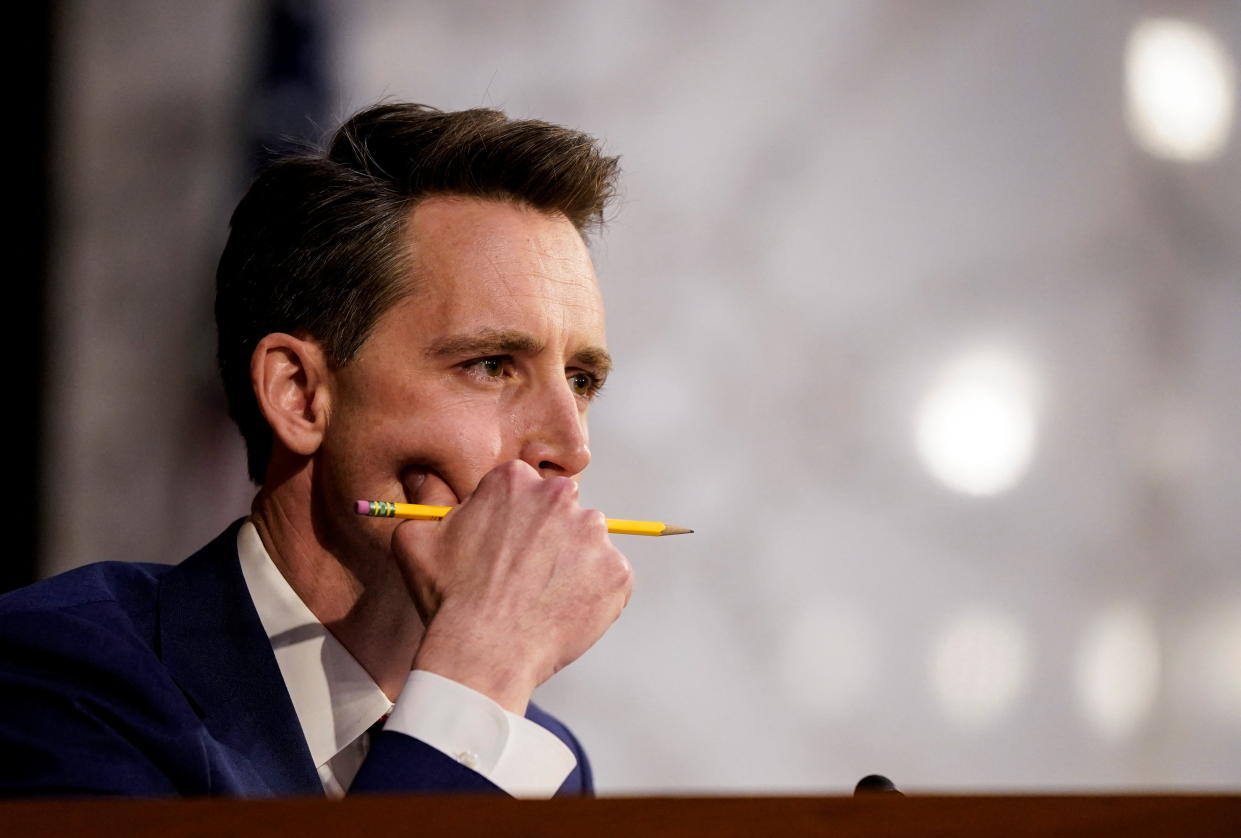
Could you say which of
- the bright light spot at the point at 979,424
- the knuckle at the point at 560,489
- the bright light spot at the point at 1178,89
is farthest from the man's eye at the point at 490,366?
the bright light spot at the point at 1178,89

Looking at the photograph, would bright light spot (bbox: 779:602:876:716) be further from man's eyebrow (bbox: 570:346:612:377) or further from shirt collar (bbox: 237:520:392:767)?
shirt collar (bbox: 237:520:392:767)

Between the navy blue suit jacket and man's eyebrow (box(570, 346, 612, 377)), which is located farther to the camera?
man's eyebrow (box(570, 346, 612, 377))

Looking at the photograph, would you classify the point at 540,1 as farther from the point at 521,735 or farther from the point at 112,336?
the point at 521,735

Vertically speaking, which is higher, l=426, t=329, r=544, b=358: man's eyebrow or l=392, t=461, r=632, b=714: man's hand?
l=426, t=329, r=544, b=358: man's eyebrow

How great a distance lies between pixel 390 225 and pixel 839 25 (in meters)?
1.57

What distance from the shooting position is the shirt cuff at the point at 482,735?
3.26ft

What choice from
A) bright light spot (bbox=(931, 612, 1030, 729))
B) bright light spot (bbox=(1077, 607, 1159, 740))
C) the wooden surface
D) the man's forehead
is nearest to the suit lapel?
the man's forehead

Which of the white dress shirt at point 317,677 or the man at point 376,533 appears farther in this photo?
the white dress shirt at point 317,677

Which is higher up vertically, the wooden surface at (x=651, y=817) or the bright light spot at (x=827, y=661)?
the wooden surface at (x=651, y=817)

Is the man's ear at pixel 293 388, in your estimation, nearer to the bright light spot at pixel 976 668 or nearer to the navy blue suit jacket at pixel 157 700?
the navy blue suit jacket at pixel 157 700

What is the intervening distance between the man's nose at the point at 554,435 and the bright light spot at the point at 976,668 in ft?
4.71

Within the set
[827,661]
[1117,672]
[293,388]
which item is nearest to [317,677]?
[293,388]

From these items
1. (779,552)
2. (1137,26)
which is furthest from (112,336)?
(1137,26)

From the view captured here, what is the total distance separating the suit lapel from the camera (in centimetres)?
127
